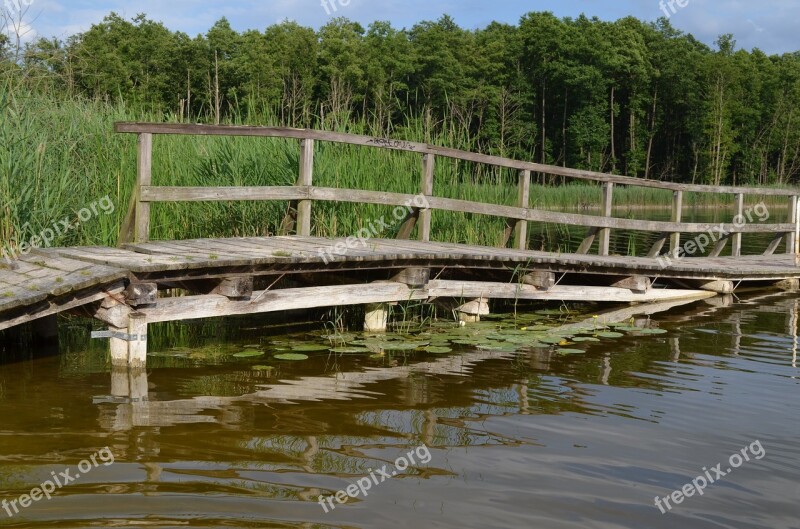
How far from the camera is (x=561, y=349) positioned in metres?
7.90

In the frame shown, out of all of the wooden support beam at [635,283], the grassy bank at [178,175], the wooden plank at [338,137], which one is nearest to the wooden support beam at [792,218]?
the wooden plank at [338,137]

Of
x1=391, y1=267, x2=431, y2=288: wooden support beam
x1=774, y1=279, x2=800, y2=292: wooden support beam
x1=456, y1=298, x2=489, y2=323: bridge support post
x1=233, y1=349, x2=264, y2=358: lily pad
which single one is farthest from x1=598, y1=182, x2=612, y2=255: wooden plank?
x1=233, y1=349, x2=264, y2=358: lily pad

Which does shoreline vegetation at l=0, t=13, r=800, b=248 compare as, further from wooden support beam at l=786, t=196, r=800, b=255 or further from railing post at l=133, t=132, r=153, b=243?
wooden support beam at l=786, t=196, r=800, b=255

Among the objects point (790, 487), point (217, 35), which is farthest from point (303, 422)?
point (217, 35)

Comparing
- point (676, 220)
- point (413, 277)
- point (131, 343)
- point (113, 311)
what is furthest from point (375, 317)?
point (676, 220)

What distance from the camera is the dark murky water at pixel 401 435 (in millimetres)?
4129

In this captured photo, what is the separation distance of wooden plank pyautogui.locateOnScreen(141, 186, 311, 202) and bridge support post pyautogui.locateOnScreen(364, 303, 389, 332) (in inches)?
45.9

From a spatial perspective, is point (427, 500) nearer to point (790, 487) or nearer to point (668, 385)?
point (790, 487)

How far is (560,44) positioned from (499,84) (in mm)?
4159

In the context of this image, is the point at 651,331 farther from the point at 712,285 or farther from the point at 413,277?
the point at 712,285

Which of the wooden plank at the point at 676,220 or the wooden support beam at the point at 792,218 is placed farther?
the wooden support beam at the point at 792,218

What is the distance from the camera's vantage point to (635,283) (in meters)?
10.3

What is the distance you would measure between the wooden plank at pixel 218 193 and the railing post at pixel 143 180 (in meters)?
0.06

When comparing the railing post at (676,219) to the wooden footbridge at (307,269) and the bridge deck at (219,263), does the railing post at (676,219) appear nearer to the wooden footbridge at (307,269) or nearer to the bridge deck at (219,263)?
the wooden footbridge at (307,269)
